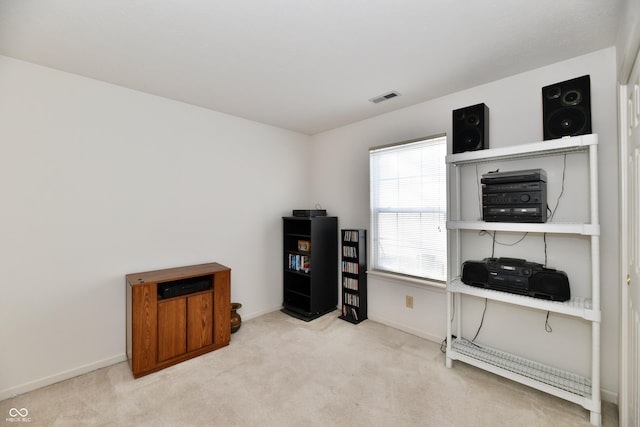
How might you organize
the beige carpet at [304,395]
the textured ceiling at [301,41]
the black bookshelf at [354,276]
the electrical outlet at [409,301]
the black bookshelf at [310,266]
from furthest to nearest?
1. the black bookshelf at [310,266]
2. the black bookshelf at [354,276]
3. the electrical outlet at [409,301]
4. the beige carpet at [304,395]
5. the textured ceiling at [301,41]

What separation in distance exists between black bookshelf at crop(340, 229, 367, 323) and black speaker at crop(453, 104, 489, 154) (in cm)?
151

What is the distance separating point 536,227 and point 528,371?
43.3 inches

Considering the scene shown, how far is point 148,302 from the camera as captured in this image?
229cm

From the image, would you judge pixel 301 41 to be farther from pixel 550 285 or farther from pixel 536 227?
pixel 550 285

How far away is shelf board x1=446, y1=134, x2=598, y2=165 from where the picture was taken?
1.75 metres

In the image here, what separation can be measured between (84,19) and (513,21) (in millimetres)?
2611

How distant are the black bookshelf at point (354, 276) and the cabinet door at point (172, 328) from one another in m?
1.82

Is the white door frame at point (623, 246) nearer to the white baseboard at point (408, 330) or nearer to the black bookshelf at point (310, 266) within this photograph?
the white baseboard at point (408, 330)

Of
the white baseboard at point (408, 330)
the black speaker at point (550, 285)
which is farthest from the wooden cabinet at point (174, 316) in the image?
the black speaker at point (550, 285)

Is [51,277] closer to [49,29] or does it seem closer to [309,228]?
[49,29]

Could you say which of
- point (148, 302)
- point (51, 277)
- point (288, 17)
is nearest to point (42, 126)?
point (51, 277)

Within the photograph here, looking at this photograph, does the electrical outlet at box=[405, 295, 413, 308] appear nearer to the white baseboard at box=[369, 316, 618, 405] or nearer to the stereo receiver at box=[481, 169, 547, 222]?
the white baseboard at box=[369, 316, 618, 405]

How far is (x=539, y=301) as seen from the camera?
1937mm

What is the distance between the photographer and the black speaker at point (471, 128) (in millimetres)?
2301
